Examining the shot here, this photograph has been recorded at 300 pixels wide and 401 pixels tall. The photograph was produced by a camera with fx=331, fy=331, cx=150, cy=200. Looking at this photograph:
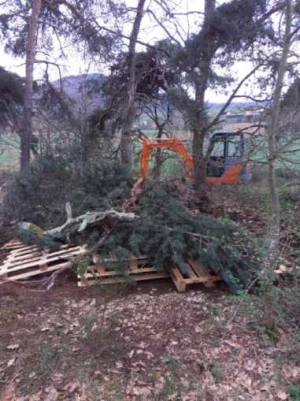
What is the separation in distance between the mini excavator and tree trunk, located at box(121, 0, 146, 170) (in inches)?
16.3

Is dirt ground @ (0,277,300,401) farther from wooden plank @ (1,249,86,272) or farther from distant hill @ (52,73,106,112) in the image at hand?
distant hill @ (52,73,106,112)

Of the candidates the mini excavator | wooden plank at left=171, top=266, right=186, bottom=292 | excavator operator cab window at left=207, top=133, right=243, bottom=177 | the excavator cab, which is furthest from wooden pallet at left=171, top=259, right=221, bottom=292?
the excavator cab

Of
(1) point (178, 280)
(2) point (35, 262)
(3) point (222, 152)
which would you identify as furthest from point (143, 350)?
(3) point (222, 152)

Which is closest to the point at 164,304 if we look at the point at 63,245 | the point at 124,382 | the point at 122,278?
the point at 122,278

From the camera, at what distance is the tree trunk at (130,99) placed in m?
7.87

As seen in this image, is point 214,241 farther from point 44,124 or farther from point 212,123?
point 44,124

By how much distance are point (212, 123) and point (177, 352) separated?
4.70 metres

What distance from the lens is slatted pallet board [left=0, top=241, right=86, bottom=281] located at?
14.8ft

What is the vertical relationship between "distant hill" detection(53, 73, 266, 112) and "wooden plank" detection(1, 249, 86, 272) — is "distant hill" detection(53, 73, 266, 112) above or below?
above

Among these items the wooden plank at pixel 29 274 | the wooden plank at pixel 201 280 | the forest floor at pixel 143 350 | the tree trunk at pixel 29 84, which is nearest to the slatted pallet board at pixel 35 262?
the wooden plank at pixel 29 274

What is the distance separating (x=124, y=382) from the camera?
8.75 ft

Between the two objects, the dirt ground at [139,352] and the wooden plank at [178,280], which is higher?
the wooden plank at [178,280]

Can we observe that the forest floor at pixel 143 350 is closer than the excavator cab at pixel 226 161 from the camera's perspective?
Yes

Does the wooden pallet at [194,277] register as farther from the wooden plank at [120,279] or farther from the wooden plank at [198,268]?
the wooden plank at [120,279]
